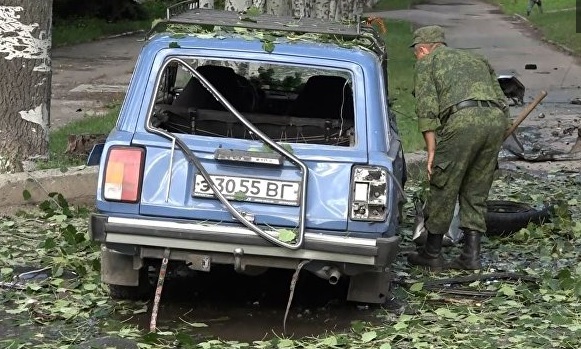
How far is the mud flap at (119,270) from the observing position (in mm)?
6285

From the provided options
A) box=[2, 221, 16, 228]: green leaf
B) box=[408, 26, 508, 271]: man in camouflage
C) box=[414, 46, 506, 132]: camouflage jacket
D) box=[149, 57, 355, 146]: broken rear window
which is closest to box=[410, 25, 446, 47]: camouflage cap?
box=[408, 26, 508, 271]: man in camouflage

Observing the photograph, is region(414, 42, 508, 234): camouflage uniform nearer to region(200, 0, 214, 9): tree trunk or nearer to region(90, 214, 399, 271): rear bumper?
region(90, 214, 399, 271): rear bumper

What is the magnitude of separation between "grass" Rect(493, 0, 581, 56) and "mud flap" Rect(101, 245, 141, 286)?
2022 centimetres

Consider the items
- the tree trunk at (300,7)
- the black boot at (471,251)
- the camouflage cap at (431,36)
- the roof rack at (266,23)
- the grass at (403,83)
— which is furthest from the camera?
the tree trunk at (300,7)

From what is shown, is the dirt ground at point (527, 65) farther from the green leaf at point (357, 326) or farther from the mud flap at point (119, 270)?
the mud flap at point (119, 270)

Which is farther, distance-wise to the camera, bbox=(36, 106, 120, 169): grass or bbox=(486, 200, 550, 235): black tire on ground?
bbox=(36, 106, 120, 169): grass

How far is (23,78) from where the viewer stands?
377 inches

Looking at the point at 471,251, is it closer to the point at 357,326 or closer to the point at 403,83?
the point at 357,326

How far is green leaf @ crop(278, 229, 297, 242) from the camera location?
5848 mm

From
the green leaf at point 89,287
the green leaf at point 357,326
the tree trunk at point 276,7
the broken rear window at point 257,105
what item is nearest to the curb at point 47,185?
the broken rear window at point 257,105

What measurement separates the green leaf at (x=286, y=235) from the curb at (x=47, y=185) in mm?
3579

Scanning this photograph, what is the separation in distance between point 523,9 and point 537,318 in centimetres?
3657

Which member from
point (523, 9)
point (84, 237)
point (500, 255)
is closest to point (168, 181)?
point (84, 237)

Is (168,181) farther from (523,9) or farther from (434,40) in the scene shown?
(523,9)
